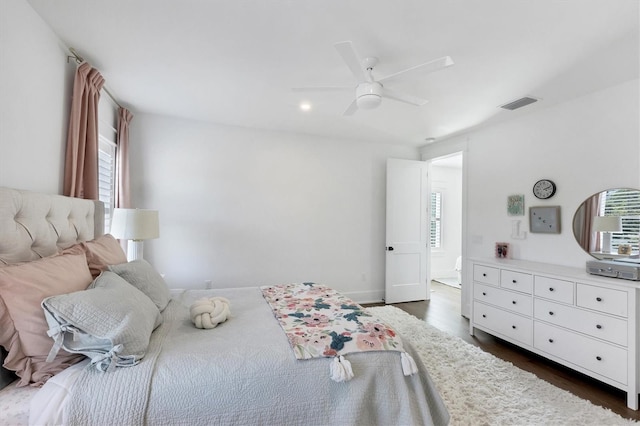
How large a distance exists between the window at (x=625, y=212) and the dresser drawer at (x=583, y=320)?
28.0 inches

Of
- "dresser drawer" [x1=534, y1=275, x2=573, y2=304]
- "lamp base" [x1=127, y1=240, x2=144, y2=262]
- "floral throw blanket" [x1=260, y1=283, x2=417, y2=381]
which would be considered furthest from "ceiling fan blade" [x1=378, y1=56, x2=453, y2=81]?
"lamp base" [x1=127, y1=240, x2=144, y2=262]

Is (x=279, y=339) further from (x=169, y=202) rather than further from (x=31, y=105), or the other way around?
(x=169, y=202)

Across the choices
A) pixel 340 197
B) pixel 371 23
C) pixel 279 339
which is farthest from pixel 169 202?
pixel 371 23

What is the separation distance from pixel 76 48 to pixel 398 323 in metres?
4.06

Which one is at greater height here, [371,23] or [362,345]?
[371,23]

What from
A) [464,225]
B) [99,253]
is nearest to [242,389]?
[99,253]

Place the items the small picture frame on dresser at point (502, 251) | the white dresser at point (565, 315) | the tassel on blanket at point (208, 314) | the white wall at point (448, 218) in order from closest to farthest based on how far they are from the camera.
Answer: the tassel on blanket at point (208, 314), the white dresser at point (565, 315), the small picture frame on dresser at point (502, 251), the white wall at point (448, 218)

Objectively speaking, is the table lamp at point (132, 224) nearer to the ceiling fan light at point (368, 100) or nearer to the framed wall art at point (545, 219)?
the ceiling fan light at point (368, 100)

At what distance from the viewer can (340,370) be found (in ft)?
4.51

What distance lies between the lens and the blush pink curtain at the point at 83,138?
2.18 meters

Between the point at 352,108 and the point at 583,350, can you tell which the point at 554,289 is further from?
the point at 352,108

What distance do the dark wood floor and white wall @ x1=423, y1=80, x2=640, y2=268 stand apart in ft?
3.21

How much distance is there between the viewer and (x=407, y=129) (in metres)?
3.99

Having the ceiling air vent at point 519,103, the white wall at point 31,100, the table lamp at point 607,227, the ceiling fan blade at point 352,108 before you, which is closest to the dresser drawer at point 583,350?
the table lamp at point 607,227
